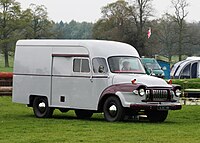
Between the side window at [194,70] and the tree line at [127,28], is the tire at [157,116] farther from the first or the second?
the tree line at [127,28]

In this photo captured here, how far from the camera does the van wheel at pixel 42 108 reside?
21.0 metres

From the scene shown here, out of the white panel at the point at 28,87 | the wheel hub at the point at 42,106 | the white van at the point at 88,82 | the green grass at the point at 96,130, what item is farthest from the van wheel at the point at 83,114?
the white panel at the point at 28,87

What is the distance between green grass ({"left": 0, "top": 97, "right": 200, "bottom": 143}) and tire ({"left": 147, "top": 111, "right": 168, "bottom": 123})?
0.24 metres

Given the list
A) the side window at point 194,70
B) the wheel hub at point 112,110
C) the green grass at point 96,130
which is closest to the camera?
the green grass at point 96,130

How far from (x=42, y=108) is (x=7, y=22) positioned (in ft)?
206

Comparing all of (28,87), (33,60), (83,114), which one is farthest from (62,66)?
(83,114)

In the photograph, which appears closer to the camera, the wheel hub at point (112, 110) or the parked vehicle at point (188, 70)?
the wheel hub at point (112, 110)

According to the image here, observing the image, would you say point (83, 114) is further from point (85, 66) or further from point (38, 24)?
point (38, 24)

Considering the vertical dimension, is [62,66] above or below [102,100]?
above

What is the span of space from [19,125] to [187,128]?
4341mm

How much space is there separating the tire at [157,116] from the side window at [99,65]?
1801 mm

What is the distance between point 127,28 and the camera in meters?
75.4

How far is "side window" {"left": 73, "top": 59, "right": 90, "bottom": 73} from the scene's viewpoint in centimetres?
1997

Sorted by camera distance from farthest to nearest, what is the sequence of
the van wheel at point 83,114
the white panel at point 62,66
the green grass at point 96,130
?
the van wheel at point 83,114 → the white panel at point 62,66 → the green grass at point 96,130
